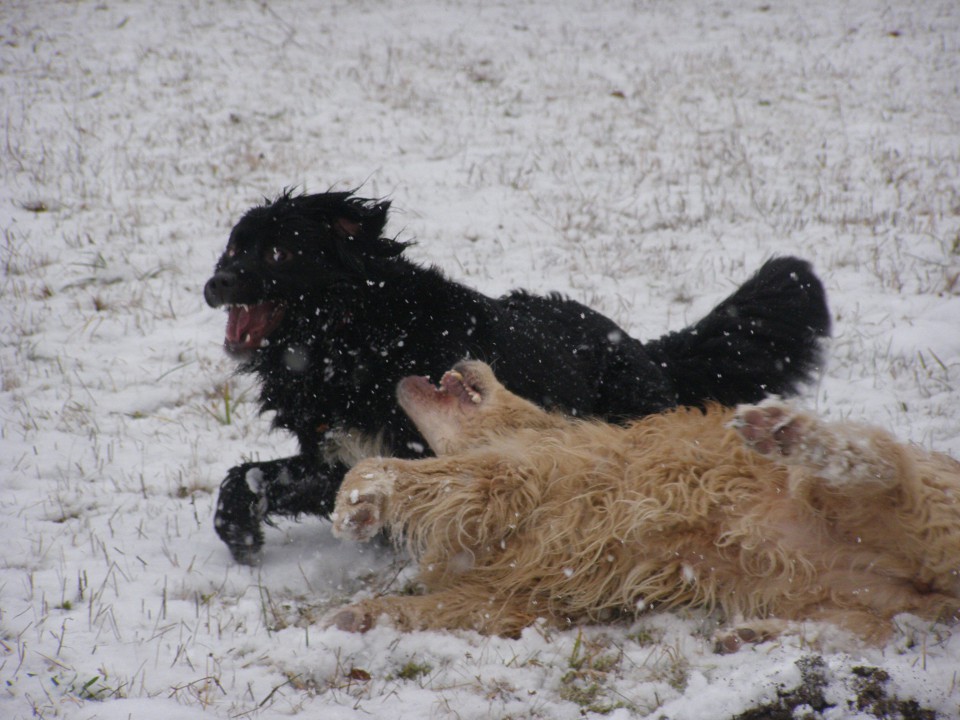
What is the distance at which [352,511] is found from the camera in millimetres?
2416

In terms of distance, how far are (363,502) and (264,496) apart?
89 cm

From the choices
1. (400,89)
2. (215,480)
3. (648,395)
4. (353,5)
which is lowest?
(215,480)

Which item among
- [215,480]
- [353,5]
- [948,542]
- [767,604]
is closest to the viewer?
[948,542]

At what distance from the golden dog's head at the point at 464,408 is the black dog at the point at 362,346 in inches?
6.2

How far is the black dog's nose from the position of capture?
3193 mm

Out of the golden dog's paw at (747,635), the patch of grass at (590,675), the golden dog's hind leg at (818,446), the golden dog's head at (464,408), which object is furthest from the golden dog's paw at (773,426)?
the golden dog's head at (464,408)

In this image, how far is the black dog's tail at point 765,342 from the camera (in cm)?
382

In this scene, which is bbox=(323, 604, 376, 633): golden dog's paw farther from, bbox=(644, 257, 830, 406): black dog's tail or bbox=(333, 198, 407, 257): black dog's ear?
bbox=(644, 257, 830, 406): black dog's tail

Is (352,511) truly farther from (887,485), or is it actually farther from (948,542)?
→ (948,542)

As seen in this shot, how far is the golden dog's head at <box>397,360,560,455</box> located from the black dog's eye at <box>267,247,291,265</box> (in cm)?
78

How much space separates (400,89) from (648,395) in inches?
322

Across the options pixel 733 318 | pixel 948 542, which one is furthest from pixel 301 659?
pixel 733 318

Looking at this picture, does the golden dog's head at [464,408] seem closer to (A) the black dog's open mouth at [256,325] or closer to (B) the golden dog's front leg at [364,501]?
(B) the golden dog's front leg at [364,501]

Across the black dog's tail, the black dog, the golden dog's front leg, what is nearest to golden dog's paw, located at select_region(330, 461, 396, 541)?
the golden dog's front leg
